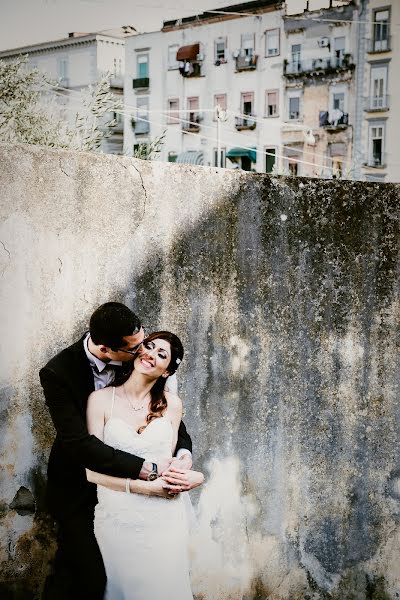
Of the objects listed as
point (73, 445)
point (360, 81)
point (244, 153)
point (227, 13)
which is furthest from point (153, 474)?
point (227, 13)

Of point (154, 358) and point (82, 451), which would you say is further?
point (154, 358)

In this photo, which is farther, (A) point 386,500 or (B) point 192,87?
(B) point 192,87

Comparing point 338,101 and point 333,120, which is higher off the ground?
point 338,101

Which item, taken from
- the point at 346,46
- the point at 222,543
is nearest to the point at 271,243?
the point at 222,543

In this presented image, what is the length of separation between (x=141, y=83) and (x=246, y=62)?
8.43 meters

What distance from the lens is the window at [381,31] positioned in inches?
1612

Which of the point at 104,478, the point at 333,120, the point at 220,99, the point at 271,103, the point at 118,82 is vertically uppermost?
the point at 118,82

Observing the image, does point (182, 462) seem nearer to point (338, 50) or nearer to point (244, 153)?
point (244, 153)

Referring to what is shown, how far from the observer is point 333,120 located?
41719 millimetres

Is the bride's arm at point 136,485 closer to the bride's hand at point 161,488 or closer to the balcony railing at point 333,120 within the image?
the bride's hand at point 161,488

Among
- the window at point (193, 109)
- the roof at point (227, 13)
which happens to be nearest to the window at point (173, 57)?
the roof at point (227, 13)

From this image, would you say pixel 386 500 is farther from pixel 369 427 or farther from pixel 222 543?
pixel 222 543

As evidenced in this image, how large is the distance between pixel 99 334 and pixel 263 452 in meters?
1.31

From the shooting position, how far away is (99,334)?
9.57 ft
